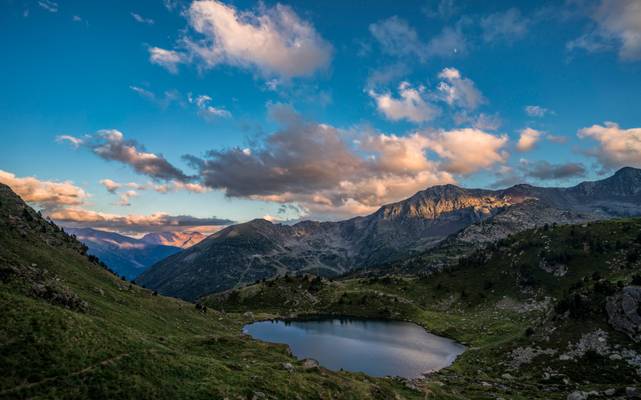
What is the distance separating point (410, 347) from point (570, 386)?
58112 millimetres

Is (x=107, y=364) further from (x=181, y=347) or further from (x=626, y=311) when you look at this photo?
(x=626, y=311)

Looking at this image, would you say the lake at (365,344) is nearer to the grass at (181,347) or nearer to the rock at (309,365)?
the grass at (181,347)

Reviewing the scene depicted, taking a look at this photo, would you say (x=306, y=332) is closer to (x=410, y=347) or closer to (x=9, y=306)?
(x=410, y=347)

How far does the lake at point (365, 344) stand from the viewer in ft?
306

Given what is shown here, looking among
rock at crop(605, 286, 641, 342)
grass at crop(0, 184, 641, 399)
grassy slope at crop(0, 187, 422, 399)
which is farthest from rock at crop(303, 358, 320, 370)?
rock at crop(605, 286, 641, 342)

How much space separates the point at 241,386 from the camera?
37.5 meters

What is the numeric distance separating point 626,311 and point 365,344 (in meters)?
72.2

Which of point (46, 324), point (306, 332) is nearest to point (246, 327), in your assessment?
point (306, 332)

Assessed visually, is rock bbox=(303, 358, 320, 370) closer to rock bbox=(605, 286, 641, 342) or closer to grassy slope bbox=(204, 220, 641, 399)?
grassy slope bbox=(204, 220, 641, 399)

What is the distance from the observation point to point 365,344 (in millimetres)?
121625

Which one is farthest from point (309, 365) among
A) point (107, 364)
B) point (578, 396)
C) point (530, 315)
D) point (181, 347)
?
point (530, 315)

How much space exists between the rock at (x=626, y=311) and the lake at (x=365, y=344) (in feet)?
134

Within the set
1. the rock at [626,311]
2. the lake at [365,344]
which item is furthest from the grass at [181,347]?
the lake at [365,344]

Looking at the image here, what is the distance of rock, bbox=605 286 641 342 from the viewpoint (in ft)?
238
